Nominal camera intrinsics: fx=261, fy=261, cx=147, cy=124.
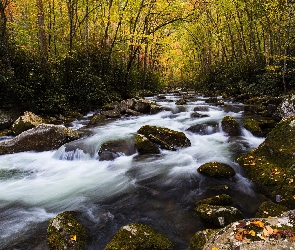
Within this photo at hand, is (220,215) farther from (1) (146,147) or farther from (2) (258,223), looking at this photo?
(1) (146,147)

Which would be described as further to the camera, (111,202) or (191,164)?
(191,164)

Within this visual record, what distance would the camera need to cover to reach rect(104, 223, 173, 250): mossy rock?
12.5 feet

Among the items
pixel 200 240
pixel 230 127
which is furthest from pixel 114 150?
pixel 200 240

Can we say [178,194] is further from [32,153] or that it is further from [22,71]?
[22,71]

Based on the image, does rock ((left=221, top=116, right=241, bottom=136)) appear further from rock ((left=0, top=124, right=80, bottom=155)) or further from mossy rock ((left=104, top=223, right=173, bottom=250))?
mossy rock ((left=104, top=223, right=173, bottom=250))

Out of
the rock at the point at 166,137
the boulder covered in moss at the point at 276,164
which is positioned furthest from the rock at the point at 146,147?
the boulder covered in moss at the point at 276,164

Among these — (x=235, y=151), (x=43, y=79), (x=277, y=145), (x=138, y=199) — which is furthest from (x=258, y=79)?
(x=138, y=199)

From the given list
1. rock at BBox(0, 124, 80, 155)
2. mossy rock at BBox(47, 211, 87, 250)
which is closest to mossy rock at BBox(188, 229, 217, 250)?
mossy rock at BBox(47, 211, 87, 250)

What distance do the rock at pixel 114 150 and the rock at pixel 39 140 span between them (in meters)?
1.78

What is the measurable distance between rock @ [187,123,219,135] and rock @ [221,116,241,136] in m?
0.36

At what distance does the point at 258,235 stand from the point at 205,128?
28.9 ft

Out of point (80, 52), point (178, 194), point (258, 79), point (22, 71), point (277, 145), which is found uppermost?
point (80, 52)

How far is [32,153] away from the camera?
29.7 ft

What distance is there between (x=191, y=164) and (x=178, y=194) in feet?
6.30
